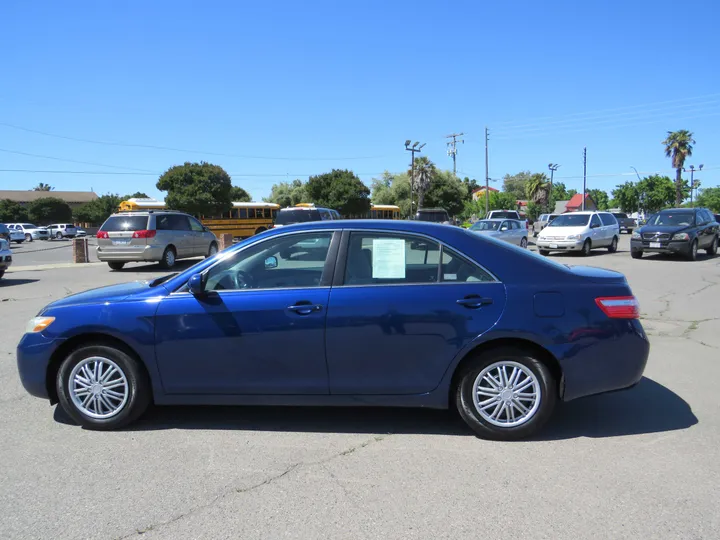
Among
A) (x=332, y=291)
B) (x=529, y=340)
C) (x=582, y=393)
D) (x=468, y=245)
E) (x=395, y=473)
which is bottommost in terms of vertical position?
(x=395, y=473)

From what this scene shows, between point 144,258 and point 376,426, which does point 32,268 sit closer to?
point 144,258

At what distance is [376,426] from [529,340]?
1.35 metres

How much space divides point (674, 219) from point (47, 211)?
82285 mm

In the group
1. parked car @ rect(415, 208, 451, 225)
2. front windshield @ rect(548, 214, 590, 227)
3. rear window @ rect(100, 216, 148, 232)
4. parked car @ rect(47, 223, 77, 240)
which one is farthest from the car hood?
parked car @ rect(47, 223, 77, 240)

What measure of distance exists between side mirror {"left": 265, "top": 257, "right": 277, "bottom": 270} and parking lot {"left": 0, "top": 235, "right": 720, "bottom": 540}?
125 centimetres

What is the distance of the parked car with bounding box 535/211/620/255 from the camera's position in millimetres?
20281

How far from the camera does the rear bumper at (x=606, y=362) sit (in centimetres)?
382

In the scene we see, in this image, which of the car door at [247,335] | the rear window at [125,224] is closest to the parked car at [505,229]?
the rear window at [125,224]

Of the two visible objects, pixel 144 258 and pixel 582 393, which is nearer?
pixel 582 393

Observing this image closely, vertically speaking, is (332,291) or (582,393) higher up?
(332,291)

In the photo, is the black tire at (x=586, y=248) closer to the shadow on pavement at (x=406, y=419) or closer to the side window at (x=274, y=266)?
the shadow on pavement at (x=406, y=419)

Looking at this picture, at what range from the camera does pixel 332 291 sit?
3900 mm

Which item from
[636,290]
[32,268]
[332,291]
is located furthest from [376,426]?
[32,268]

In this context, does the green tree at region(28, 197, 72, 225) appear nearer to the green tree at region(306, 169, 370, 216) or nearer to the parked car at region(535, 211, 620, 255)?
the green tree at region(306, 169, 370, 216)
